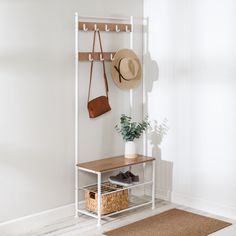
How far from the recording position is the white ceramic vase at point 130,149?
4.29 m

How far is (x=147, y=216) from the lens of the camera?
13.6ft

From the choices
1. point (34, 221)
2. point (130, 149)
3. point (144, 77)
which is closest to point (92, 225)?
point (34, 221)

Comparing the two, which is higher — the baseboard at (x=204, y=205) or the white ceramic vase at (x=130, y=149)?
the white ceramic vase at (x=130, y=149)

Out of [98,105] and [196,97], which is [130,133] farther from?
[196,97]

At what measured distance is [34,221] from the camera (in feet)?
12.6

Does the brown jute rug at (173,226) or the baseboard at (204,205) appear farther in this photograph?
the baseboard at (204,205)

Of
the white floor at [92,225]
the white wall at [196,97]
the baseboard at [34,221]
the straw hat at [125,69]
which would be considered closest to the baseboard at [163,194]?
the white wall at [196,97]

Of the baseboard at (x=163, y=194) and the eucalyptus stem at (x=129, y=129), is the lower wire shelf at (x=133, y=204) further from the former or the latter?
the eucalyptus stem at (x=129, y=129)

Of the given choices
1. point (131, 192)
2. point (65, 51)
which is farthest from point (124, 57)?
point (131, 192)

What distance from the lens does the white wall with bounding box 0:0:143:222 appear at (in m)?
3.61

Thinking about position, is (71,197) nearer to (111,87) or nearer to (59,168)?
(59,168)

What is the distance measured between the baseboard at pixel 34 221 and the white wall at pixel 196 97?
1055 millimetres

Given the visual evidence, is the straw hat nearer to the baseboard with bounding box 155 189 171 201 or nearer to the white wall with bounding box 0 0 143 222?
the white wall with bounding box 0 0 143 222

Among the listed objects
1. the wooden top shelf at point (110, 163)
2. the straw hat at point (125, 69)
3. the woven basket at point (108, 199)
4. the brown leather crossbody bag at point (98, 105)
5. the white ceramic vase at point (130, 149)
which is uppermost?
the straw hat at point (125, 69)
